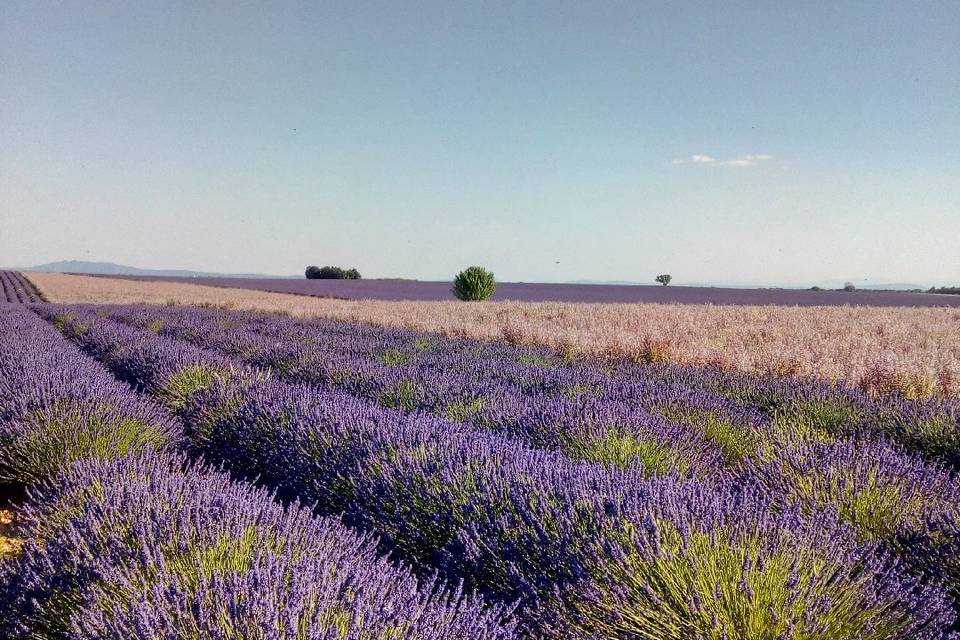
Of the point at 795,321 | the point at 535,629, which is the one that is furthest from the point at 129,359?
the point at 795,321

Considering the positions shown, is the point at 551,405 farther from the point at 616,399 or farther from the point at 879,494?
the point at 879,494

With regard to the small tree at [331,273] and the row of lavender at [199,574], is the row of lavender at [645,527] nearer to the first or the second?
the row of lavender at [199,574]

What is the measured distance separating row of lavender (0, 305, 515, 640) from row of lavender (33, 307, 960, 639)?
20 centimetres

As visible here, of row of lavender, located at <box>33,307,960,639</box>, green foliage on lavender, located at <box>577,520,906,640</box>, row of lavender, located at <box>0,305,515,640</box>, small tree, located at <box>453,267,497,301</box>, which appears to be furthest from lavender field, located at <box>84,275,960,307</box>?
row of lavender, located at <box>0,305,515,640</box>

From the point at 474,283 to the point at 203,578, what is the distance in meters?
23.9

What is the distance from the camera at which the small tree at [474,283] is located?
25.2 m

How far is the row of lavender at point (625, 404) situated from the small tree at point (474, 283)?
58.9 ft

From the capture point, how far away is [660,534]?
69.2 inches

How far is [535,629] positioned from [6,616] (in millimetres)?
1561

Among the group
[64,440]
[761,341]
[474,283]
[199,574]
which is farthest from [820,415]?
[474,283]

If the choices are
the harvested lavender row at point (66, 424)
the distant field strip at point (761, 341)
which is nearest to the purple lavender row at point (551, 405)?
the harvested lavender row at point (66, 424)

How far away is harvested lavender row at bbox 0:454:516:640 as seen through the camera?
1356 mm

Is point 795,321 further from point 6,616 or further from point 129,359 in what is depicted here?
point 6,616

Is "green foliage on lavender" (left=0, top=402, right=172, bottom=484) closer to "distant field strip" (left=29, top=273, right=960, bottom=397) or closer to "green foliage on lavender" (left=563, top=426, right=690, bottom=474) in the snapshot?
"green foliage on lavender" (left=563, top=426, right=690, bottom=474)
